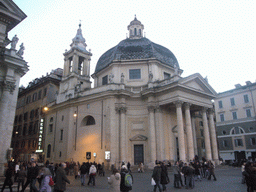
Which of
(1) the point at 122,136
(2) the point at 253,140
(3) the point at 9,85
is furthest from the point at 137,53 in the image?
(2) the point at 253,140

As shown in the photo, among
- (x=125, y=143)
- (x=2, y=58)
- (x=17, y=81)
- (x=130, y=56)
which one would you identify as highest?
(x=130, y=56)

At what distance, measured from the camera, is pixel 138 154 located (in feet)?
92.8

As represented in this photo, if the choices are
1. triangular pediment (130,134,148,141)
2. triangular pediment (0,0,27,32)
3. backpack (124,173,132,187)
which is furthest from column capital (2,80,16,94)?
triangular pediment (130,134,148,141)

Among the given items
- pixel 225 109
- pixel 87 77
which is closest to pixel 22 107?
pixel 87 77

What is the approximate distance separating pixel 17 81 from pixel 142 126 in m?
16.3

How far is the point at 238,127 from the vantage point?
41188 mm

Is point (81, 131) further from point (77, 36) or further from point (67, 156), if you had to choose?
point (77, 36)

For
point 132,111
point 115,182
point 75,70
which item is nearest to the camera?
point 115,182

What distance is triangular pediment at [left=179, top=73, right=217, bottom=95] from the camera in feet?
89.6

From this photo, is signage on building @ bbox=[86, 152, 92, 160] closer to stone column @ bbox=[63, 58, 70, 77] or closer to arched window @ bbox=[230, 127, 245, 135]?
stone column @ bbox=[63, 58, 70, 77]

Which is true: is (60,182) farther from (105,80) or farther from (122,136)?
(105,80)

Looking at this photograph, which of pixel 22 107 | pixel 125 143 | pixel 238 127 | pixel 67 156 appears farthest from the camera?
pixel 22 107

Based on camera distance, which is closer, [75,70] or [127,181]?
[127,181]

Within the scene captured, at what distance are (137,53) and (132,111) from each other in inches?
361
